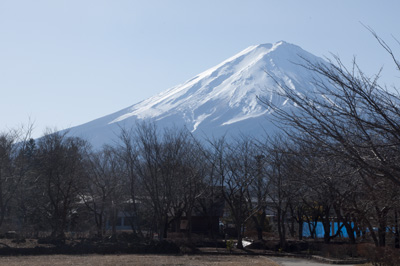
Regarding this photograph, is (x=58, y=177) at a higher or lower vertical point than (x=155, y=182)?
higher

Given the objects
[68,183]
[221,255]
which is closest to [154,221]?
[68,183]

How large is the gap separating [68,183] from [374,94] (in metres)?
29.2

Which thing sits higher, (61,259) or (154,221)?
(154,221)

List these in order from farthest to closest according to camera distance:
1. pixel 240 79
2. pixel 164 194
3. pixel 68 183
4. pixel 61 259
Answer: pixel 240 79
pixel 68 183
pixel 164 194
pixel 61 259

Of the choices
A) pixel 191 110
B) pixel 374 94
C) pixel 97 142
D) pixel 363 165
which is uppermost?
pixel 191 110

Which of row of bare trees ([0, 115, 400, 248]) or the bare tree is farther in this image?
the bare tree

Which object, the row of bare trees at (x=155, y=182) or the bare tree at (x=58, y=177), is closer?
the row of bare trees at (x=155, y=182)

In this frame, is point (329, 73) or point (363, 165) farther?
point (329, 73)

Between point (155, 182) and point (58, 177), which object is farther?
point (58, 177)

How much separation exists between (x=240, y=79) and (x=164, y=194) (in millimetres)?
159038

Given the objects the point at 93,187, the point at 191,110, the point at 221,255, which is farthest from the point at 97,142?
the point at 221,255

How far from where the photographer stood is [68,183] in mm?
34906

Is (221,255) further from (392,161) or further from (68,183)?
(392,161)

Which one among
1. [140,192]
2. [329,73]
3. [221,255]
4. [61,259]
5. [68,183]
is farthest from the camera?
[140,192]
